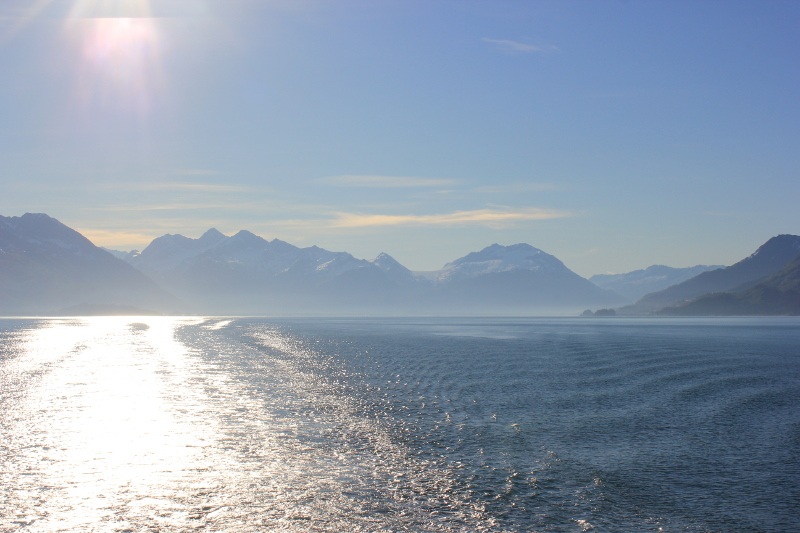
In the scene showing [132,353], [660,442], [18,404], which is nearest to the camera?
[660,442]

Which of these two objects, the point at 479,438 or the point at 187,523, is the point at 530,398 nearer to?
the point at 479,438

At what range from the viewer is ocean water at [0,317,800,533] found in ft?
65.3

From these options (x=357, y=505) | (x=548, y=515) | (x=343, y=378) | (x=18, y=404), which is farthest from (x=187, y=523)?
(x=343, y=378)

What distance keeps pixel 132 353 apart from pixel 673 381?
67.8 m

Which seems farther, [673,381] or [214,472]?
[673,381]

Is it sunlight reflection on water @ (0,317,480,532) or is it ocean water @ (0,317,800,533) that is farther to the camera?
ocean water @ (0,317,800,533)

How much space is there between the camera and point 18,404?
40.5 m

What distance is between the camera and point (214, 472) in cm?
2461

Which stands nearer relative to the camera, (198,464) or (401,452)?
(198,464)

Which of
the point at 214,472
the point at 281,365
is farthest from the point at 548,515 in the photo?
the point at 281,365

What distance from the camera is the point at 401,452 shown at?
92.2 feet

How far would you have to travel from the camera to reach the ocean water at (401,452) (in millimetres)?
19891

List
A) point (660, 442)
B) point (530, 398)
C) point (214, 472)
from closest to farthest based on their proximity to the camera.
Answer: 1. point (214, 472)
2. point (660, 442)
3. point (530, 398)

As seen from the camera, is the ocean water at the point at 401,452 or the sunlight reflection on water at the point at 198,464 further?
the ocean water at the point at 401,452
